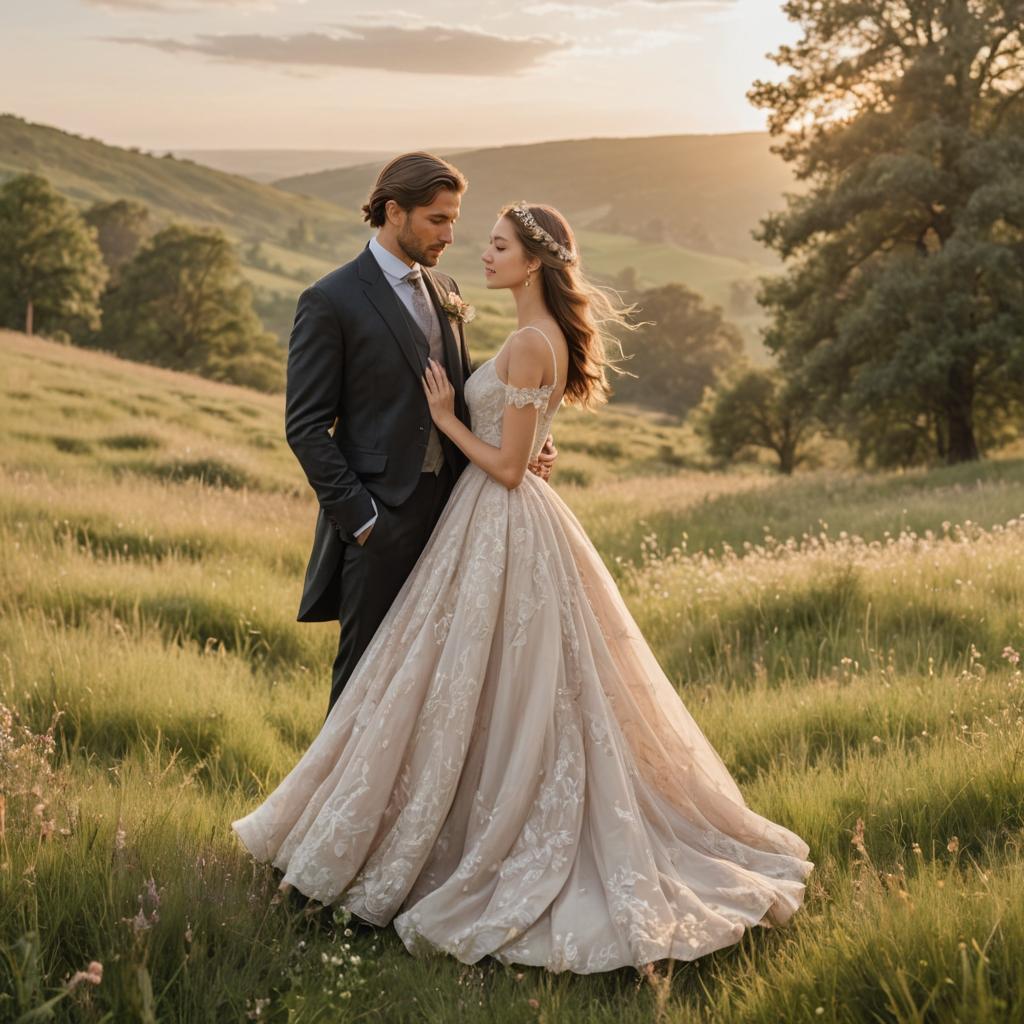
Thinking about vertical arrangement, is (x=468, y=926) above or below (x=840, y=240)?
below

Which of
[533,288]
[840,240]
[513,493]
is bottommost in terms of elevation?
[513,493]

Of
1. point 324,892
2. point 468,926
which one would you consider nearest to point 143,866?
point 324,892

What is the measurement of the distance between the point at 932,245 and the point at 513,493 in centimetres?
2571

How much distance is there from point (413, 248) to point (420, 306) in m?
0.28

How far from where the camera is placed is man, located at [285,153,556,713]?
460cm

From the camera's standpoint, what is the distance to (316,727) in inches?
256

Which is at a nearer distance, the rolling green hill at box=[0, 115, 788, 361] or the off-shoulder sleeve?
the off-shoulder sleeve

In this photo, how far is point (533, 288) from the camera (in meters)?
4.76

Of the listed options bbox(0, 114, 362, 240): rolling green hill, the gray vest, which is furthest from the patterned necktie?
bbox(0, 114, 362, 240): rolling green hill

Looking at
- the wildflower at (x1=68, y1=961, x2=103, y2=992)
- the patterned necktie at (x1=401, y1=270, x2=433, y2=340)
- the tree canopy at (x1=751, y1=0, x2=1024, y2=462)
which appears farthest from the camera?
the tree canopy at (x1=751, y1=0, x2=1024, y2=462)

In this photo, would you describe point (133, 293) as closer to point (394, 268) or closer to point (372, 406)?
point (394, 268)

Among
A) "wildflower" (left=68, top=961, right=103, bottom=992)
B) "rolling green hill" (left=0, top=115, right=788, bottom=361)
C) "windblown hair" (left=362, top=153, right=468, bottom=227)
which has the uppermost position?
"rolling green hill" (left=0, top=115, right=788, bottom=361)

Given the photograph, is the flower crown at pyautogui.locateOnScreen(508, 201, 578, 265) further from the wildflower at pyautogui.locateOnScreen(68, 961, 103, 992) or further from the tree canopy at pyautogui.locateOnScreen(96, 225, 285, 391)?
the tree canopy at pyautogui.locateOnScreen(96, 225, 285, 391)

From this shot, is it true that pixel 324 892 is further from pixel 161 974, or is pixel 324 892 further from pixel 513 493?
pixel 513 493
